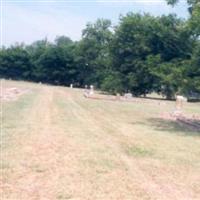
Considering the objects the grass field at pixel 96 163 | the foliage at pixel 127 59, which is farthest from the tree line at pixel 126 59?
the grass field at pixel 96 163

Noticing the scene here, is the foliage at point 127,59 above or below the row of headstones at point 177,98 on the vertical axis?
above

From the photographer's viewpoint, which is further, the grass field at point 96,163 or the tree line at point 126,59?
the tree line at point 126,59

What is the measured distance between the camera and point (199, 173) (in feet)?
34.9

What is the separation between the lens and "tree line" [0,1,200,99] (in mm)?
25609

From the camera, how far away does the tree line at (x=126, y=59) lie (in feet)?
84.0

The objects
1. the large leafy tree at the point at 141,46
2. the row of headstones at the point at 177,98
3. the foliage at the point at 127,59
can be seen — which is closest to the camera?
the foliage at the point at 127,59

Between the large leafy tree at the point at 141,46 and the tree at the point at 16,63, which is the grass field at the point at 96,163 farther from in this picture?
the tree at the point at 16,63

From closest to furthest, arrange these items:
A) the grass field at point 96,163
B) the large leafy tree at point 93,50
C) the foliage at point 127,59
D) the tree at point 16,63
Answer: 1. the grass field at point 96,163
2. the foliage at point 127,59
3. the large leafy tree at point 93,50
4. the tree at point 16,63

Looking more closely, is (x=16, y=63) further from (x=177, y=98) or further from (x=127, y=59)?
(x=177, y=98)

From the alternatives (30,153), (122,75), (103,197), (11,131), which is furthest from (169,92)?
(103,197)

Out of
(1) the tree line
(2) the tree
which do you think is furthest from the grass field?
(2) the tree

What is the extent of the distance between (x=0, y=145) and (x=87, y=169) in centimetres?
360

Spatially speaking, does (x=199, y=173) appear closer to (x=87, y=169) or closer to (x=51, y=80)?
(x=87, y=169)

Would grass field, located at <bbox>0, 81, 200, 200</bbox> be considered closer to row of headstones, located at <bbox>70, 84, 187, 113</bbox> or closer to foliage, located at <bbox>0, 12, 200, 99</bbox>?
foliage, located at <bbox>0, 12, 200, 99</bbox>
